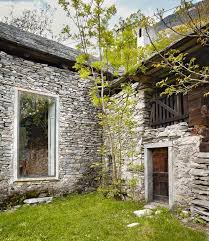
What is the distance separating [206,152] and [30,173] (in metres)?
4.28

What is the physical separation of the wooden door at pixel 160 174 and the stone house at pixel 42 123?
2.28 meters

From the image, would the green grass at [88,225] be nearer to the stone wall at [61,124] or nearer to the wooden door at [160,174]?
the wooden door at [160,174]

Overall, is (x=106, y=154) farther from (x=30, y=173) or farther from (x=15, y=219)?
(x=15, y=219)

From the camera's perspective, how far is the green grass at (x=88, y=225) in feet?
13.3

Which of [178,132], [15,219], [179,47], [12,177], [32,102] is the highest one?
[179,47]

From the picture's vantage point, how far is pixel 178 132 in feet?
18.3

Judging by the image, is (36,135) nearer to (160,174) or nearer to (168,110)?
(160,174)

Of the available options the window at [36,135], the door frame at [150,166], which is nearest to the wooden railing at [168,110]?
the door frame at [150,166]

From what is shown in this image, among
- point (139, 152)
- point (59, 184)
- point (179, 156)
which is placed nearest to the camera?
point (179, 156)

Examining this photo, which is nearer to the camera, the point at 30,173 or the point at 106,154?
the point at 30,173

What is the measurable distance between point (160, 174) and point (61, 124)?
302cm

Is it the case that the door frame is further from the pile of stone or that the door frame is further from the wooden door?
the pile of stone

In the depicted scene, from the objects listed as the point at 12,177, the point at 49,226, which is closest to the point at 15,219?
the point at 49,226

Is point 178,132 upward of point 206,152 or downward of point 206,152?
upward
